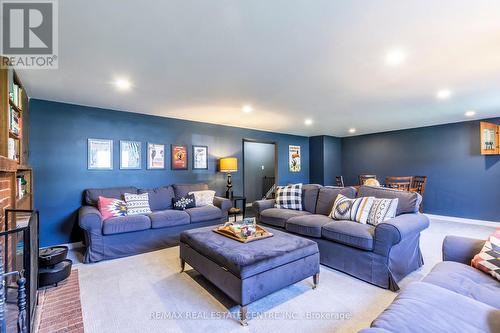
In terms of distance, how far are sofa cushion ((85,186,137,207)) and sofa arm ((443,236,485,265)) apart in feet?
13.7

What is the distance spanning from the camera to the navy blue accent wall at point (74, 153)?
137 inches

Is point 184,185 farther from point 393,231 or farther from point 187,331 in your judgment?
point 393,231

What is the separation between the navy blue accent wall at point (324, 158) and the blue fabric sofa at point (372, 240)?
3.79 metres

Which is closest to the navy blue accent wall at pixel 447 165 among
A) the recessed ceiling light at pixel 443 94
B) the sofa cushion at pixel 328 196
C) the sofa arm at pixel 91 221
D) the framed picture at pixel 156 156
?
the recessed ceiling light at pixel 443 94

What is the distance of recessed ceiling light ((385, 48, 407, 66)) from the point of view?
2133 millimetres

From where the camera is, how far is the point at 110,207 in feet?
11.3

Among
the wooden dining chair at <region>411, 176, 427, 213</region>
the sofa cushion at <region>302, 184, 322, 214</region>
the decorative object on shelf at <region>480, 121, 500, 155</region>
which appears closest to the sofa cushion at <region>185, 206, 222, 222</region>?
the sofa cushion at <region>302, 184, 322, 214</region>

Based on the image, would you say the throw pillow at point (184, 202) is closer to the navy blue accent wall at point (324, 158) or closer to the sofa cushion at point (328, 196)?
the sofa cushion at point (328, 196)

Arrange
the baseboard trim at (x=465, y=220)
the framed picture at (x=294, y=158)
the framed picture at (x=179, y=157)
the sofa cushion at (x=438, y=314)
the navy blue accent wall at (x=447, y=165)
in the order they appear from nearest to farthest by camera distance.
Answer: the sofa cushion at (x=438, y=314)
the framed picture at (x=179, y=157)
the baseboard trim at (x=465, y=220)
the navy blue accent wall at (x=447, y=165)
the framed picture at (x=294, y=158)

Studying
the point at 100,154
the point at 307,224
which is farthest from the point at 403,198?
the point at 100,154

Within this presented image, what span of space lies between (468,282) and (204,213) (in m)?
3.29

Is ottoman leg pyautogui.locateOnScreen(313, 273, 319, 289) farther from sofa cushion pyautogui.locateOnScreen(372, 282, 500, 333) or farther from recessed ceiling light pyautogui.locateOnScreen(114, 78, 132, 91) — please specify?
recessed ceiling light pyautogui.locateOnScreen(114, 78, 132, 91)

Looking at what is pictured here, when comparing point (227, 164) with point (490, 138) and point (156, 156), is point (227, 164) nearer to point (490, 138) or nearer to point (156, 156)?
point (156, 156)

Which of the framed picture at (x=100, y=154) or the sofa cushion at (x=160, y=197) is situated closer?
the framed picture at (x=100, y=154)
